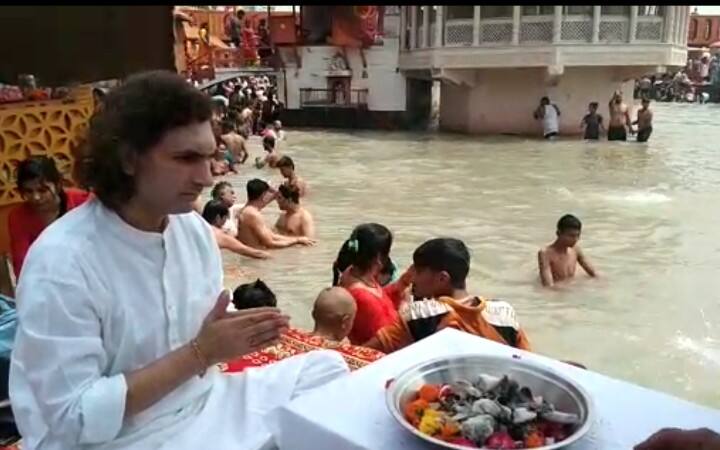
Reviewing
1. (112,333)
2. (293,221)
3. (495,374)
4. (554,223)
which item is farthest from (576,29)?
(112,333)

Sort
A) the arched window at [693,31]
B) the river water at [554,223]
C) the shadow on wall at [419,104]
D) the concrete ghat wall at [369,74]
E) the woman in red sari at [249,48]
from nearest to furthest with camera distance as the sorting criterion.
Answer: the river water at [554,223] → the concrete ghat wall at [369,74] → the shadow on wall at [419,104] → the woman in red sari at [249,48] → the arched window at [693,31]

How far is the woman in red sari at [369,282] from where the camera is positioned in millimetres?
3246

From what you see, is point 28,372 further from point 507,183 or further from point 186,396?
point 507,183

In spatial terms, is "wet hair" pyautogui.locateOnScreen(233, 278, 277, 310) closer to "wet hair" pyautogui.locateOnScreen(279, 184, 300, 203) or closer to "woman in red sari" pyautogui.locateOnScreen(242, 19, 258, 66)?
"wet hair" pyautogui.locateOnScreen(279, 184, 300, 203)

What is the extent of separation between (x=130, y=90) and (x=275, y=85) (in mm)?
17961

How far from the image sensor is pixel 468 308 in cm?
245

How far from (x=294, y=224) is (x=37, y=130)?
2.65 meters

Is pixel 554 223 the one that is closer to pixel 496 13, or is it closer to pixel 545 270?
pixel 545 270

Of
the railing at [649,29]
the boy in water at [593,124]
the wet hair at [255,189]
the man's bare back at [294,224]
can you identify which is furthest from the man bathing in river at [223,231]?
the railing at [649,29]

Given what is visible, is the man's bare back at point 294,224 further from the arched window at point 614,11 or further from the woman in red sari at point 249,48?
the woman in red sari at point 249,48

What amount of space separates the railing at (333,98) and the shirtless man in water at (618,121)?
5.84 meters

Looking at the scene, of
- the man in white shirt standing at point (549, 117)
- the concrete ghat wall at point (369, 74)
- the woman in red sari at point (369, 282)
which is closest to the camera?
the woman in red sari at point (369, 282)

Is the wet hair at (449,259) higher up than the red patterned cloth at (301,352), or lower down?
higher up

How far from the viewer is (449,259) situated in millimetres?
2805
